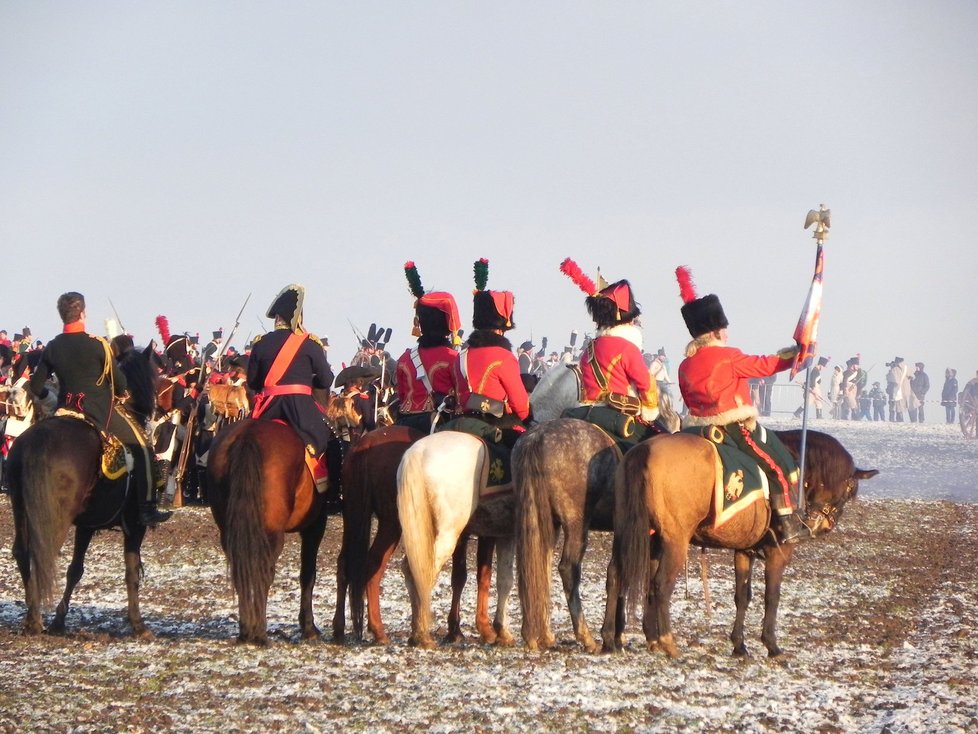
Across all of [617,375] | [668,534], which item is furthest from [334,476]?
[668,534]

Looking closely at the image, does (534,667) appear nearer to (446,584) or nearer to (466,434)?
(466,434)

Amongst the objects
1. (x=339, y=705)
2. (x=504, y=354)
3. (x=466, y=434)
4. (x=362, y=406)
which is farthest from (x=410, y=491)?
(x=362, y=406)

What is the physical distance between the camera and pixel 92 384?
10.4 meters

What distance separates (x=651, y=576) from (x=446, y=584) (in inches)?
162

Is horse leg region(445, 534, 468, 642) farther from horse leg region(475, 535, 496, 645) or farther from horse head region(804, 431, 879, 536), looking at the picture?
horse head region(804, 431, 879, 536)

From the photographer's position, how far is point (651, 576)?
31.9 feet

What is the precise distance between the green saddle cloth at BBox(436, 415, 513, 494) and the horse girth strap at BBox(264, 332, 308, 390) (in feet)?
3.94

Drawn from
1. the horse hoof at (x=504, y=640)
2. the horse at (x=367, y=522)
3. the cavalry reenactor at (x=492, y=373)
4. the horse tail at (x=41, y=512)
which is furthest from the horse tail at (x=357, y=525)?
the horse tail at (x=41, y=512)

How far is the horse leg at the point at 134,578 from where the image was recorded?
33.9 ft

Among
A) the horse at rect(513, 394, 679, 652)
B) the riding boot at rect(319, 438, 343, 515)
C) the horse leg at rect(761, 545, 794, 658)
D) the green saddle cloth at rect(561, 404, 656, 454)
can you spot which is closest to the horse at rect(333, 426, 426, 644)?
the riding boot at rect(319, 438, 343, 515)

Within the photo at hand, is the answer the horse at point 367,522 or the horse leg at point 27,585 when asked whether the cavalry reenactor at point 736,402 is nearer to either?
the horse at point 367,522

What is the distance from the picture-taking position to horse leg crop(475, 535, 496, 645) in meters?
10.4

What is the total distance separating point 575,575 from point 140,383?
3.62 meters

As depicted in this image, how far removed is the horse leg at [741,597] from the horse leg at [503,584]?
1.57m
